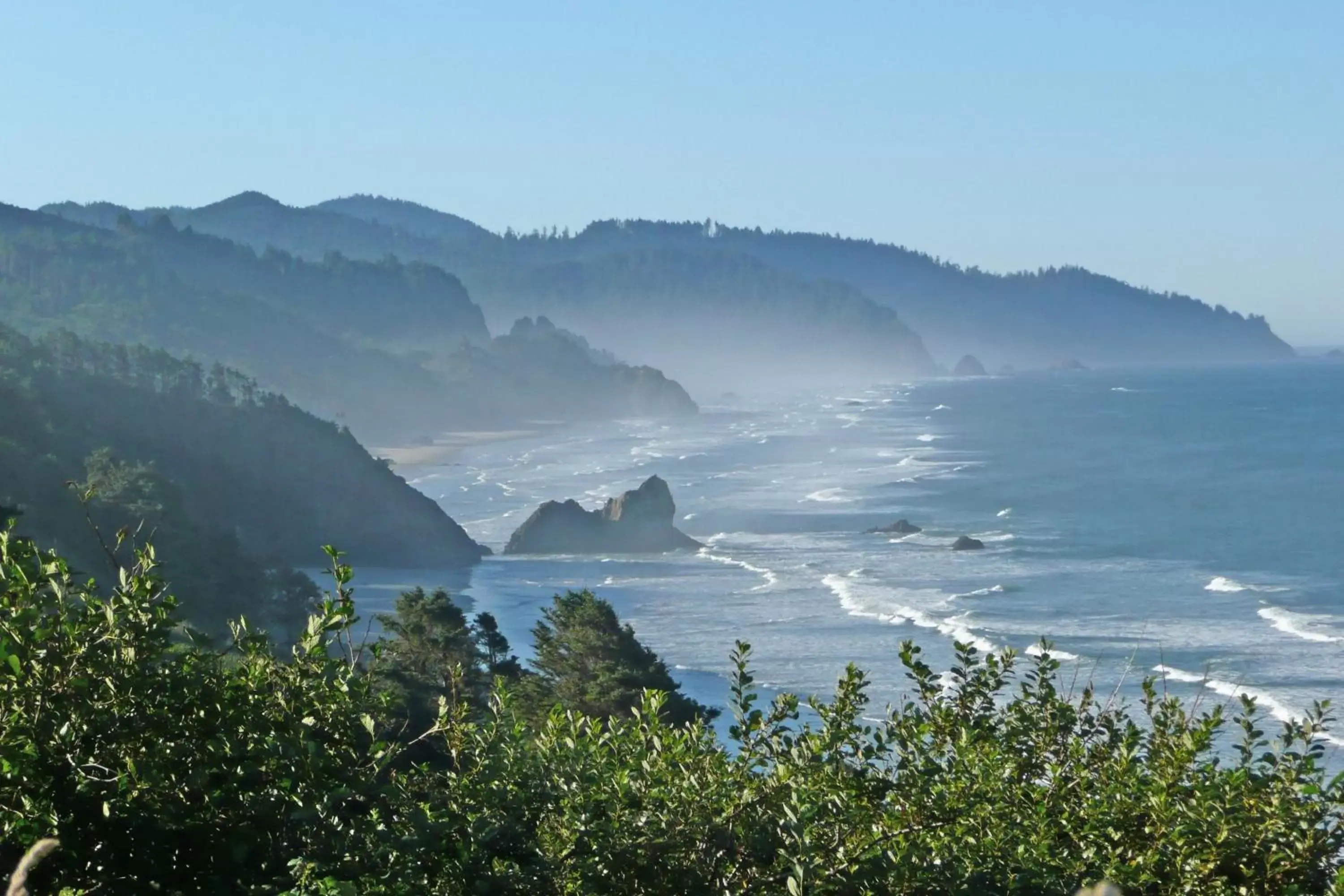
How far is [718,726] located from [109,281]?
129369 millimetres

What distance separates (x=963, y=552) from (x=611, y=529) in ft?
49.1

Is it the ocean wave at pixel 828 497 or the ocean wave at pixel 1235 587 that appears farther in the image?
the ocean wave at pixel 828 497

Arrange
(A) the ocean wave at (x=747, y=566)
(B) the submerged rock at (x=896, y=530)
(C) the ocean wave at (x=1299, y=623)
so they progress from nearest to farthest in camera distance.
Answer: (C) the ocean wave at (x=1299, y=623), (A) the ocean wave at (x=747, y=566), (B) the submerged rock at (x=896, y=530)

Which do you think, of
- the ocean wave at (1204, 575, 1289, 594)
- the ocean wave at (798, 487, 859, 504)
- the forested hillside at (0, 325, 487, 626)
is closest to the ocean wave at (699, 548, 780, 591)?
the forested hillside at (0, 325, 487, 626)

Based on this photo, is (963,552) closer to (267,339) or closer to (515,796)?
(515,796)

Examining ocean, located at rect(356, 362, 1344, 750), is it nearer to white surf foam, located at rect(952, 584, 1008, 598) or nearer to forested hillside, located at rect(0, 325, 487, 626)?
white surf foam, located at rect(952, 584, 1008, 598)

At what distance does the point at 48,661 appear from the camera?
512 centimetres

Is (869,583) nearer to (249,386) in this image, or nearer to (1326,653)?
(1326,653)

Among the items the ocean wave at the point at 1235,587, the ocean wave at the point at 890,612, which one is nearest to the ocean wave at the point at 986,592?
the ocean wave at the point at 890,612

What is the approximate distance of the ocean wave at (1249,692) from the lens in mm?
29844

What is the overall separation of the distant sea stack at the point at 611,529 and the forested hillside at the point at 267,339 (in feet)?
200

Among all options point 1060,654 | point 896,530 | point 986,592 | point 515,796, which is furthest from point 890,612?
point 515,796

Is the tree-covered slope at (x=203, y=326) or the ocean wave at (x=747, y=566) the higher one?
the tree-covered slope at (x=203, y=326)

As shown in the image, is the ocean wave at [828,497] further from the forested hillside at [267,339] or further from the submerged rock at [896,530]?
the forested hillside at [267,339]
